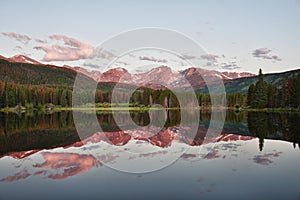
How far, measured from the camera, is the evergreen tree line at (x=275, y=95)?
6894cm

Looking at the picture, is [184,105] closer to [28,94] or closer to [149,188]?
[28,94]

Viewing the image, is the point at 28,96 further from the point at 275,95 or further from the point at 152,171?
the point at 152,171

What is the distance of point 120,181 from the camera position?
11.2 m

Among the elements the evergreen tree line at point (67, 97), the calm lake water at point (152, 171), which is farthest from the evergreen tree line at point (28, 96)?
the calm lake water at point (152, 171)

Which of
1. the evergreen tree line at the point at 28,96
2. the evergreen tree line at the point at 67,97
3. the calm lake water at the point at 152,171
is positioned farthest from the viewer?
the evergreen tree line at the point at 67,97

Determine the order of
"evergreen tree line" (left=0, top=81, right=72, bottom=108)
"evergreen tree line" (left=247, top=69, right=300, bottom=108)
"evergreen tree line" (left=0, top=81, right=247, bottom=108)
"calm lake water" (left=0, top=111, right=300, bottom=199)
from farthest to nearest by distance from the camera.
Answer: "evergreen tree line" (left=0, top=81, right=247, bottom=108) < "evergreen tree line" (left=0, top=81, right=72, bottom=108) < "evergreen tree line" (left=247, top=69, right=300, bottom=108) < "calm lake water" (left=0, top=111, right=300, bottom=199)

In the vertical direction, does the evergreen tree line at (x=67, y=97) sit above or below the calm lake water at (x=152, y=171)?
above

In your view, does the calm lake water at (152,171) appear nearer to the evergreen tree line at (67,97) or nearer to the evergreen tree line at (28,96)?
the evergreen tree line at (28,96)

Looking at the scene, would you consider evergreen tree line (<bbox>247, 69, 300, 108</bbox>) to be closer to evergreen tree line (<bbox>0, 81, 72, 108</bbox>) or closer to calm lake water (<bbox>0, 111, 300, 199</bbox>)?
calm lake water (<bbox>0, 111, 300, 199</bbox>)

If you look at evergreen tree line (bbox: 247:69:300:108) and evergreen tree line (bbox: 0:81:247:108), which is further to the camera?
evergreen tree line (bbox: 0:81:247:108)

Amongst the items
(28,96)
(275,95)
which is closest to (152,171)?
(275,95)

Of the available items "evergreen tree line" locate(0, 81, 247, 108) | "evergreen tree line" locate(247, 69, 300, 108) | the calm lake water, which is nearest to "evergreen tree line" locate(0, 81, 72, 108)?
"evergreen tree line" locate(0, 81, 247, 108)

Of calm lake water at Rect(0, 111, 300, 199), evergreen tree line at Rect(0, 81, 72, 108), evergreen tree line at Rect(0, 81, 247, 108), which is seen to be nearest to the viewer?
Result: calm lake water at Rect(0, 111, 300, 199)

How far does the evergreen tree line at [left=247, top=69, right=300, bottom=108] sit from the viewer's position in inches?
2714
